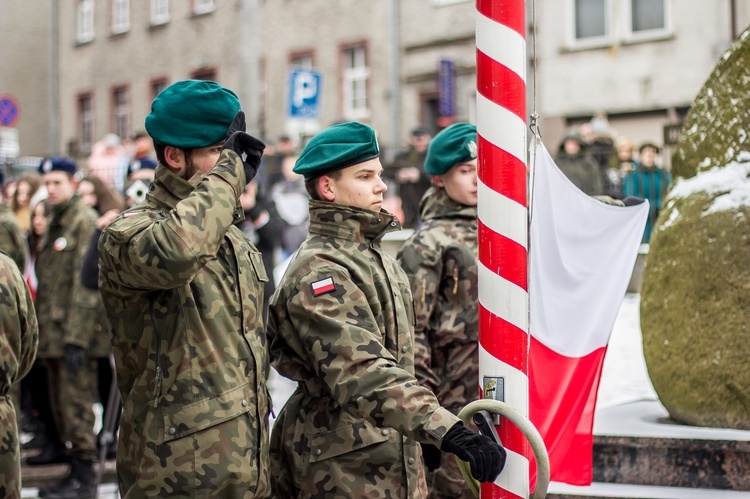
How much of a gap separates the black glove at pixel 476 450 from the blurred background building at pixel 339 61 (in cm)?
861

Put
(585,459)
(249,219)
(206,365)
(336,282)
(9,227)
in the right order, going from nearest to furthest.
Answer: (206,365), (336,282), (585,459), (9,227), (249,219)

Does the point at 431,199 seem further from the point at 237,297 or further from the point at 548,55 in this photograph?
the point at 548,55

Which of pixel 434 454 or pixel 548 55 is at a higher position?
pixel 548 55

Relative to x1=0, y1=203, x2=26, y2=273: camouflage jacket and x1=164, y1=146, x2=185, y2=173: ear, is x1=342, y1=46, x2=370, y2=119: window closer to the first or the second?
x1=0, y1=203, x2=26, y2=273: camouflage jacket

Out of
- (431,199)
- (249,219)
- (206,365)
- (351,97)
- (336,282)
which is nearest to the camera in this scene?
(206,365)

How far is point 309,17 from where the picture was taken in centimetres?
2838

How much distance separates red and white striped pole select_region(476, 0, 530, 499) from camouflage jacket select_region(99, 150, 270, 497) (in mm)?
755

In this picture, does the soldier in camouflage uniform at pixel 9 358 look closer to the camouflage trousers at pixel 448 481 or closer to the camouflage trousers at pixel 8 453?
the camouflage trousers at pixel 8 453

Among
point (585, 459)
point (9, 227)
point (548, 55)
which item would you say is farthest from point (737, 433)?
point (548, 55)

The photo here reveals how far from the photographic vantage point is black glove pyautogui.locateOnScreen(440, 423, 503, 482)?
10.1 ft

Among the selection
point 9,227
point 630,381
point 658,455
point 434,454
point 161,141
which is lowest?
point 630,381

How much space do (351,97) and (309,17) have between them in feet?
7.57

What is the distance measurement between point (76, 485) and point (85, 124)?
31401 mm

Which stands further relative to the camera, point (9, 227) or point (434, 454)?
point (9, 227)
